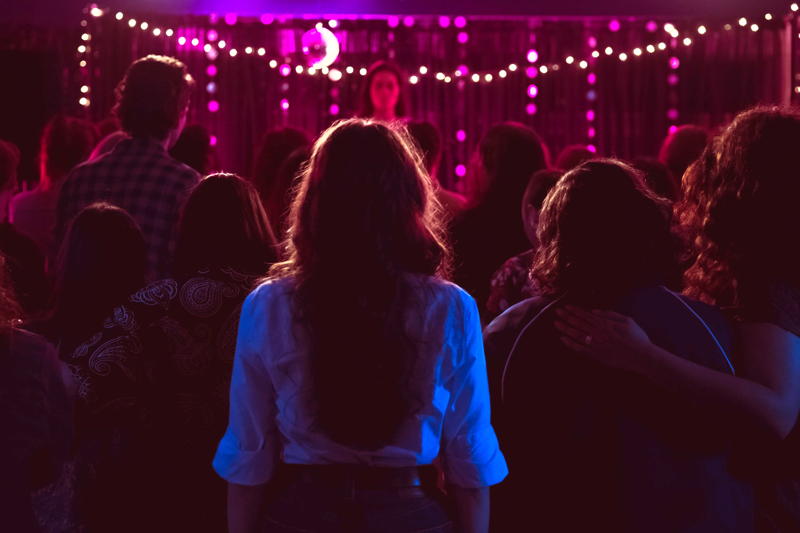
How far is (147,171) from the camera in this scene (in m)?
3.77

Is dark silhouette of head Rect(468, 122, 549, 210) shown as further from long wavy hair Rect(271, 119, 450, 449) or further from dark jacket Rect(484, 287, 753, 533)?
long wavy hair Rect(271, 119, 450, 449)

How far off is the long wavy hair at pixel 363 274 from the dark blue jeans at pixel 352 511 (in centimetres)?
10

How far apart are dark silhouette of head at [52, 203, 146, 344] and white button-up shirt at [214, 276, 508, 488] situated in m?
0.96

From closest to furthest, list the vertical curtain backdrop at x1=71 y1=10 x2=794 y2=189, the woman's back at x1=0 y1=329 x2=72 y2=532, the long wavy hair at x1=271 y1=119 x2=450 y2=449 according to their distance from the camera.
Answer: the long wavy hair at x1=271 y1=119 x2=450 y2=449 < the woman's back at x1=0 y1=329 x2=72 y2=532 < the vertical curtain backdrop at x1=71 y1=10 x2=794 y2=189

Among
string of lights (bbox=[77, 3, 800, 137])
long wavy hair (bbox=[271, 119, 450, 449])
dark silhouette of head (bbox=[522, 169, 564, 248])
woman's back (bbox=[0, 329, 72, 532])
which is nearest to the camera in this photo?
long wavy hair (bbox=[271, 119, 450, 449])

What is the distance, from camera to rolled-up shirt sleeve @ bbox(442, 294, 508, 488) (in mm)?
1894

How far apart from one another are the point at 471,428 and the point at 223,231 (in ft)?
3.35

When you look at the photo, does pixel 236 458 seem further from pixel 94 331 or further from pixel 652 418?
pixel 94 331

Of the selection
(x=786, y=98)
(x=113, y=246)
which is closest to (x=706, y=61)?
(x=786, y=98)

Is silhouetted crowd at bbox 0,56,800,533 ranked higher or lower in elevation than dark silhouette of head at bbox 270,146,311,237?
lower

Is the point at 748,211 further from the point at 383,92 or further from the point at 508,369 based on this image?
the point at 383,92

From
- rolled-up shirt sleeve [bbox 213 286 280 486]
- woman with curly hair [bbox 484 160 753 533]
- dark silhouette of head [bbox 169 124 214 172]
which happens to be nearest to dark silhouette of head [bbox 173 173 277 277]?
rolled-up shirt sleeve [bbox 213 286 280 486]

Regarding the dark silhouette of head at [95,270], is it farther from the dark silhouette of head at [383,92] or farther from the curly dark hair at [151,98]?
the dark silhouette of head at [383,92]

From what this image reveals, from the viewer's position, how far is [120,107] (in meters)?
3.92
